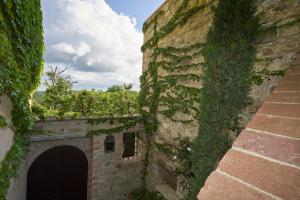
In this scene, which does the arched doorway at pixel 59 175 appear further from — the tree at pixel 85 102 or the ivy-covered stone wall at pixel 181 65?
the tree at pixel 85 102

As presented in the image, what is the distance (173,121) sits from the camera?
5.10 metres

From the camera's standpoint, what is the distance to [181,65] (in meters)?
4.88

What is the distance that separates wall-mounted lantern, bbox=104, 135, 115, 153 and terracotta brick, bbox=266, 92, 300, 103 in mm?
5317

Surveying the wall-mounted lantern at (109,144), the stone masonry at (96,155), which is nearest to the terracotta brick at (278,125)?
the stone masonry at (96,155)

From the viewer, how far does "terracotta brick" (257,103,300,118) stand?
51.6 inches

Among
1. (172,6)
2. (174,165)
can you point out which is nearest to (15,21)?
(172,6)

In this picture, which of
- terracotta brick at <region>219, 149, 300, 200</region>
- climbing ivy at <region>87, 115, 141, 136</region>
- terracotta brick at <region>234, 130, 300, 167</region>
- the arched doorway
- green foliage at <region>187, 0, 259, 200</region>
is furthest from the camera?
climbing ivy at <region>87, 115, 141, 136</region>

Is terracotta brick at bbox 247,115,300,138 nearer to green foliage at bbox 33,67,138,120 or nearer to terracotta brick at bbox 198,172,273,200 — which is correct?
terracotta brick at bbox 198,172,273,200

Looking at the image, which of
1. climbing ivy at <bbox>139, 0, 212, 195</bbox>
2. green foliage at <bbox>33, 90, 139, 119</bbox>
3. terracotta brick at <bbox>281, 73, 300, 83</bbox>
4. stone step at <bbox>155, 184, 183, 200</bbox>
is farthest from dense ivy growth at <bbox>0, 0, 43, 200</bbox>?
green foliage at <bbox>33, 90, 139, 119</bbox>

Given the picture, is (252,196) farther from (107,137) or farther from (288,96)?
(107,137)

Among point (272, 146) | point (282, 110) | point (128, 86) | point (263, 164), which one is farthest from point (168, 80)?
point (128, 86)

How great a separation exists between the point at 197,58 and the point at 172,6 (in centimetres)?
195

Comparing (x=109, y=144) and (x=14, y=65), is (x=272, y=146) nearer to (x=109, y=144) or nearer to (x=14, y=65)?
(x=14, y=65)

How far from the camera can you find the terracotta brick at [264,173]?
80 centimetres
